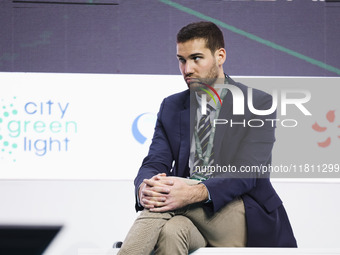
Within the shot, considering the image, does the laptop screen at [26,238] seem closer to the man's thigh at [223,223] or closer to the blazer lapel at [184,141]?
the blazer lapel at [184,141]

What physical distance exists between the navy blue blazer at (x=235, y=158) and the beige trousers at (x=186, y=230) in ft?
0.13

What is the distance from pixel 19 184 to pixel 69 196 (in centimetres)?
36

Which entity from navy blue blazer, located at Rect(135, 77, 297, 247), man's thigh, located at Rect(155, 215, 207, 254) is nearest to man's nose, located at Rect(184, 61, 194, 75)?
navy blue blazer, located at Rect(135, 77, 297, 247)

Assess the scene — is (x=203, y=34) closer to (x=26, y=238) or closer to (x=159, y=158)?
(x=159, y=158)

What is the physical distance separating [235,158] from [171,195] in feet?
1.21

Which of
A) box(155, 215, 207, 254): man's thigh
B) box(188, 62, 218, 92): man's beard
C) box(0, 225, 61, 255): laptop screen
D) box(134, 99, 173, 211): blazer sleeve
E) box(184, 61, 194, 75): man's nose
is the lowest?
box(0, 225, 61, 255): laptop screen

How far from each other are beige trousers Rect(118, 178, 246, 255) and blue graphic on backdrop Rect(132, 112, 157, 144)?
5.85 ft

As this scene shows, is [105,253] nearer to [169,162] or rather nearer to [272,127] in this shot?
[169,162]

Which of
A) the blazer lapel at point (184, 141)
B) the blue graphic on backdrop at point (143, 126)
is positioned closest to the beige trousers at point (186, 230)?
the blazer lapel at point (184, 141)

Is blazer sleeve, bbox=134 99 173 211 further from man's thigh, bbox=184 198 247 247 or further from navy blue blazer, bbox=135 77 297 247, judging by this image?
man's thigh, bbox=184 198 247 247

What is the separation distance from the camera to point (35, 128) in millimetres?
3699

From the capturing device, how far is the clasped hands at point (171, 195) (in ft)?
6.10

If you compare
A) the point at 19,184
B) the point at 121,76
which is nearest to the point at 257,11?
the point at 121,76

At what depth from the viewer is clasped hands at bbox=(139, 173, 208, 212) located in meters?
1.86
